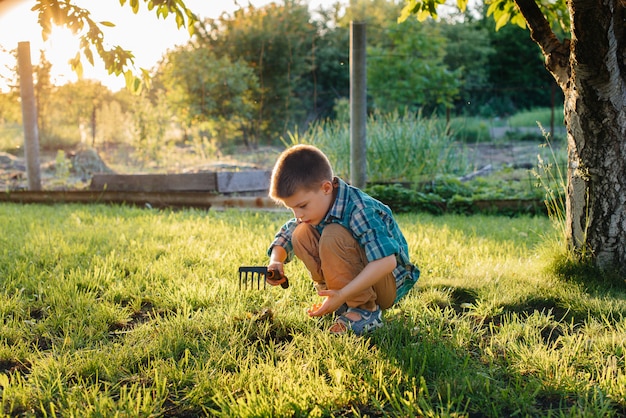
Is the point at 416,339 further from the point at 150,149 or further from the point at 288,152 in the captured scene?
→ the point at 150,149

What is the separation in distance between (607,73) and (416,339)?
5.71ft

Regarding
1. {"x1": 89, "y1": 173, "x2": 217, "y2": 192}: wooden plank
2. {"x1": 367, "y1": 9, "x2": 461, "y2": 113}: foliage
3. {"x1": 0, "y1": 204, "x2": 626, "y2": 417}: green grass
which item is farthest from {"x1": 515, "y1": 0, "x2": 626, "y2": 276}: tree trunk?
{"x1": 367, "y1": 9, "x2": 461, "y2": 113}: foliage

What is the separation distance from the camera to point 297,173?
97.1 inches

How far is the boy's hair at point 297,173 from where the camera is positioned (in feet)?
8.05

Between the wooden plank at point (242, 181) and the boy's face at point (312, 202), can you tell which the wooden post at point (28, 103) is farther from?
the boy's face at point (312, 202)

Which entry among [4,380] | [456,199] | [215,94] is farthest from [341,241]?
[215,94]

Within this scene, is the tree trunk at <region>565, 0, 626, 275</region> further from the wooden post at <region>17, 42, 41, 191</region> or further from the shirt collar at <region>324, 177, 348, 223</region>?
the wooden post at <region>17, 42, 41, 191</region>

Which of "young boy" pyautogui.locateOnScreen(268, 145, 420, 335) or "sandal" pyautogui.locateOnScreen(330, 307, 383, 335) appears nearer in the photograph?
"young boy" pyautogui.locateOnScreen(268, 145, 420, 335)

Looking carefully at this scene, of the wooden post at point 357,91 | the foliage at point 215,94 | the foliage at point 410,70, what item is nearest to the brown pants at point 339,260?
the wooden post at point 357,91

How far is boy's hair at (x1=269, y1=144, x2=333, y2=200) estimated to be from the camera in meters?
2.46

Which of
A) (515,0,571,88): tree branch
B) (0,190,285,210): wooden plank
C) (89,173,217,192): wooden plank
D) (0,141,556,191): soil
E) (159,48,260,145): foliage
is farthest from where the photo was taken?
(159,48,260,145): foliage

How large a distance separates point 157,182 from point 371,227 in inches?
215

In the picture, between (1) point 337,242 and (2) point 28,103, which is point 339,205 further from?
(2) point 28,103

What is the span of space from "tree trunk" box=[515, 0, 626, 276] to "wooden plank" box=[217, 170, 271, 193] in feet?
14.6
